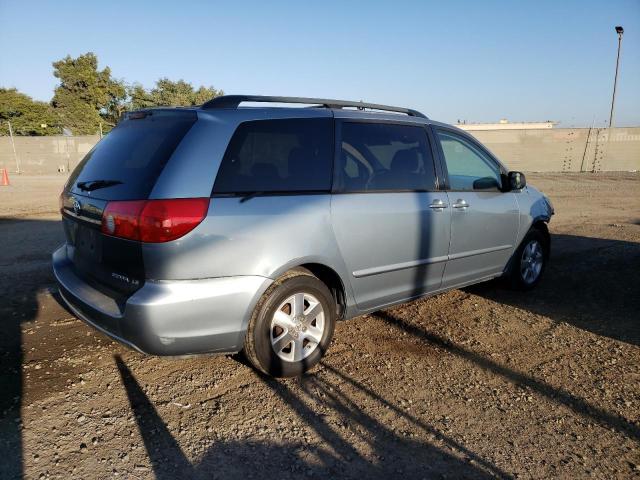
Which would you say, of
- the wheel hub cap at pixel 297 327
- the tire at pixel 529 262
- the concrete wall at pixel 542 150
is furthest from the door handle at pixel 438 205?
the concrete wall at pixel 542 150

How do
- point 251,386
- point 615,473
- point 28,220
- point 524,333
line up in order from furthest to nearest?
point 28,220, point 524,333, point 251,386, point 615,473

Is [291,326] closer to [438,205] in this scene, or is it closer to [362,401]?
[362,401]

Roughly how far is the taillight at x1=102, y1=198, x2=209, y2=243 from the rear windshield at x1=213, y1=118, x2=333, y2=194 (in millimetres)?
203

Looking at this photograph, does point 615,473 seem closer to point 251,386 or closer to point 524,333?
point 524,333

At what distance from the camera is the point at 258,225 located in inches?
111

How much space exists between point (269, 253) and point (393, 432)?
1260mm

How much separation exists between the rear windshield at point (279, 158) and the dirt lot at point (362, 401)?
133cm

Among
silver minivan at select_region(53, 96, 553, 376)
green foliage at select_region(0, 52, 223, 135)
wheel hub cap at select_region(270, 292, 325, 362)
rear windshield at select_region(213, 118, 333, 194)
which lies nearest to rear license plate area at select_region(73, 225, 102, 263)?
silver minivan at select_region(53, 96, 553, 376)

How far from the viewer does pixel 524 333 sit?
4.02 metres

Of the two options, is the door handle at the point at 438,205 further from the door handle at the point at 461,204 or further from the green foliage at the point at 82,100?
the green foliage at the point at 82,100

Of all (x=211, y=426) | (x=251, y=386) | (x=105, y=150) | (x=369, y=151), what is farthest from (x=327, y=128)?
(x=211, y=426)

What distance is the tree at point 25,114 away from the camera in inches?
1481

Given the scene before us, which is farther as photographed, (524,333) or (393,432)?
(524,333)

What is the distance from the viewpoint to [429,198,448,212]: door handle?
3832 mm
